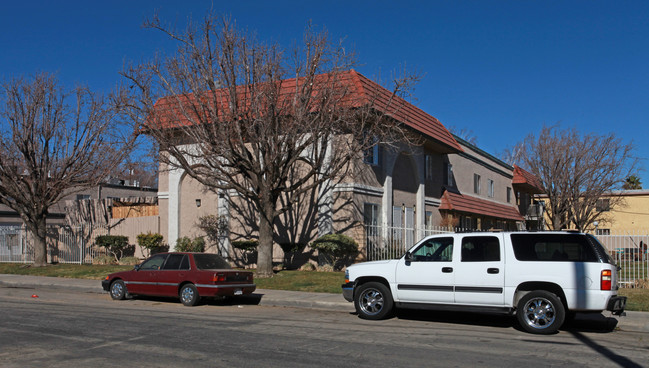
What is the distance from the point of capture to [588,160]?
102ft

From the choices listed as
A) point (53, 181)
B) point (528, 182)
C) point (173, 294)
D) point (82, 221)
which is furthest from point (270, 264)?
point (528, 182)

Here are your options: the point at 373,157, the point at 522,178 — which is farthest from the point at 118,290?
the point at 522,178

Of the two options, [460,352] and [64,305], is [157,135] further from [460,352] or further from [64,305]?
[460,352]

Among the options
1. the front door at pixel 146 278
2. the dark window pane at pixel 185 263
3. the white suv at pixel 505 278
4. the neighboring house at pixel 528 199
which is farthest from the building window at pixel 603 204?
the front door at pixel 146 278

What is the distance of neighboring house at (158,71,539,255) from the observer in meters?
22.4

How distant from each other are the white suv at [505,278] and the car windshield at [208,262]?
442 cm

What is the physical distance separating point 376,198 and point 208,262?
10.6m

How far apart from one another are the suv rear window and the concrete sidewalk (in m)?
2.33

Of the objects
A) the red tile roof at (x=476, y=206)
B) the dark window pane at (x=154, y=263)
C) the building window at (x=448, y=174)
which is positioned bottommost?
the dark window pane at (x=154, y=263)

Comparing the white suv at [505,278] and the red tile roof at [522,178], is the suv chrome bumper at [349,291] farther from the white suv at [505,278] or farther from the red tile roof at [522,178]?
the red tile roof at [522,178]

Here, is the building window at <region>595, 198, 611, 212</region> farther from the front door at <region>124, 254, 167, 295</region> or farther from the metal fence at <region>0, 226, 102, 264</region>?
the front door at <region>124, 254, 167, 295</region>

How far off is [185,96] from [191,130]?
110 centimetres

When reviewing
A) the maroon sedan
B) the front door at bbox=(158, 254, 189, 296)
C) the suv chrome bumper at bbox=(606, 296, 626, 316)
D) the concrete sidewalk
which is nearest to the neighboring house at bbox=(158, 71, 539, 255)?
the concrete sidewalk

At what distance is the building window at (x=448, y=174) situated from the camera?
1228 inches
